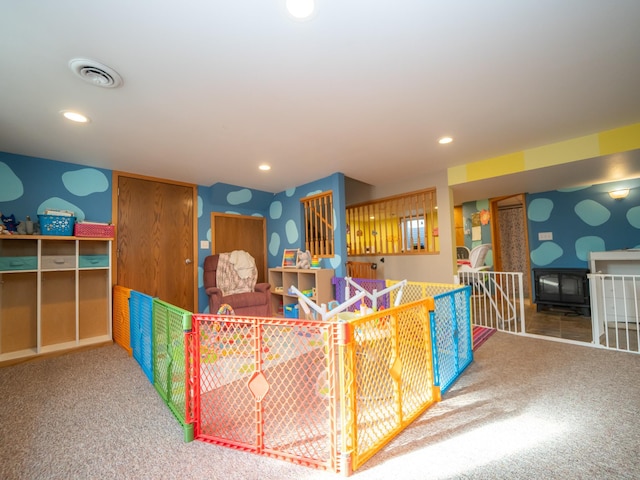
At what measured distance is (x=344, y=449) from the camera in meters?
1.25

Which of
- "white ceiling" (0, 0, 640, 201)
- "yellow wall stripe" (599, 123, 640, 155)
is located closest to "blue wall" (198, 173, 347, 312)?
"white ceiling" (0, 0, 640, 201)

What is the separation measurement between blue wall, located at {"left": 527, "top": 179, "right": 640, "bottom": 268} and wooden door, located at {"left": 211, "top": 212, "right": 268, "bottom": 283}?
16.6 feet

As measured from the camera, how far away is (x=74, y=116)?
2164 mm

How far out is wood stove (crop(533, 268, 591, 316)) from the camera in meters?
4.10

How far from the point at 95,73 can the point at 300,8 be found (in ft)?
4.50

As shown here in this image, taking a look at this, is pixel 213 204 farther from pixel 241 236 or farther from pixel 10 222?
pixel 10 222

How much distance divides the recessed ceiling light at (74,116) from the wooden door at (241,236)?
227cm

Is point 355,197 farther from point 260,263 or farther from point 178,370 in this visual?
point 178,370

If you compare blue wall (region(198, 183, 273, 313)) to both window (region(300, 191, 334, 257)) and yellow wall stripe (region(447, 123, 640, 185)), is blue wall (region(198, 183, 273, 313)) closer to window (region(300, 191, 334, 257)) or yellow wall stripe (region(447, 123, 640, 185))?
window (region(300, 191, 334, 257))

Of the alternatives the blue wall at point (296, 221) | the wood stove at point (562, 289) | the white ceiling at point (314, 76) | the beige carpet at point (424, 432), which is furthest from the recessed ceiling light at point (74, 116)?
the wood stove at point (562, 289)

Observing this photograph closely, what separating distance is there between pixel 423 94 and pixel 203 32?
152cm

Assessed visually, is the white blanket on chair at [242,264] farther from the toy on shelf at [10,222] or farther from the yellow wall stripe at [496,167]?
the yellow wall stripe at [496,167]

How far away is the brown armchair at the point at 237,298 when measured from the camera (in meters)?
3.62

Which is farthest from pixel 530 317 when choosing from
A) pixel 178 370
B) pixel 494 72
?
pixel 178 370
